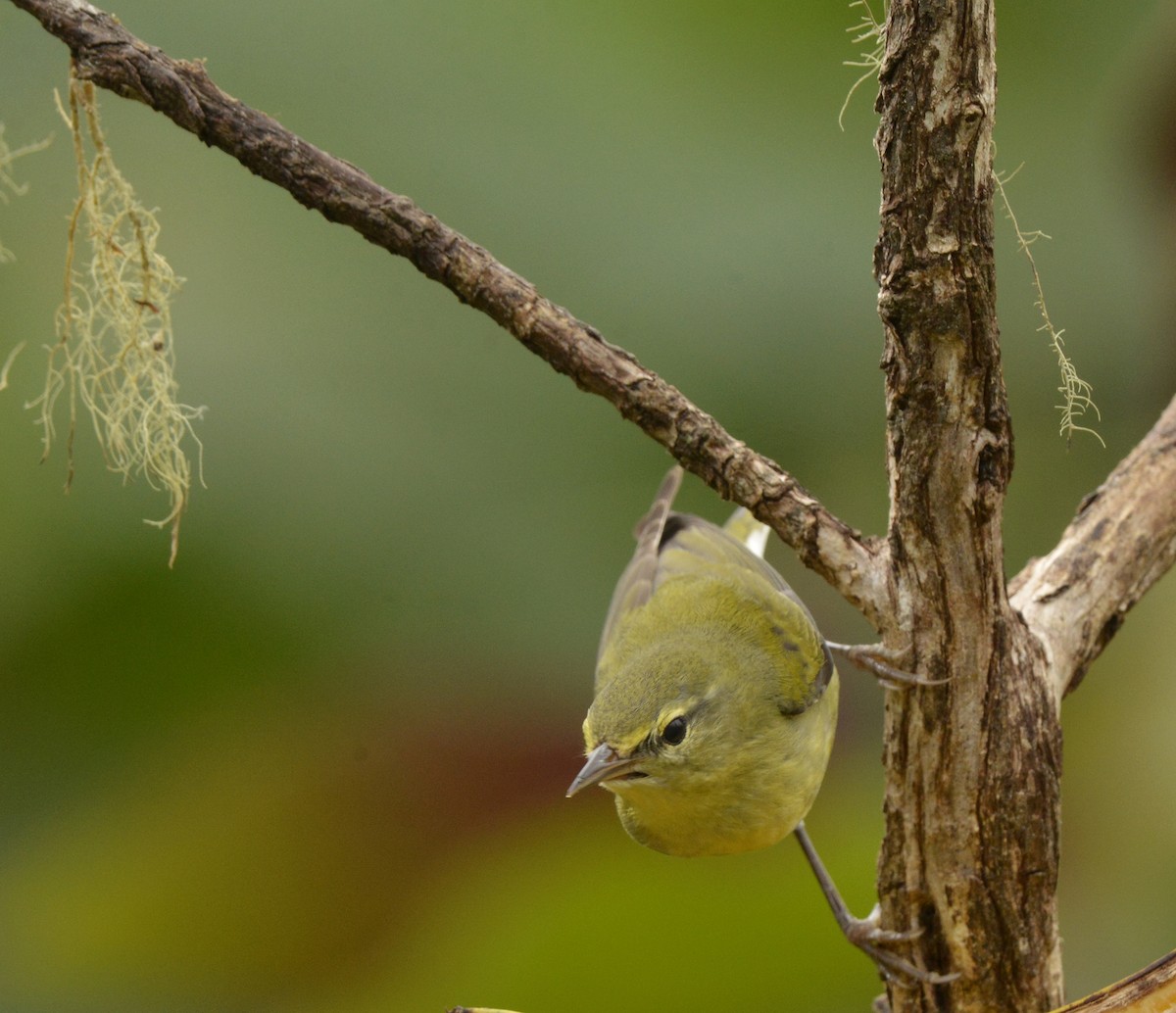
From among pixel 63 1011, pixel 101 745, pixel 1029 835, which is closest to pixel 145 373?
pixel 1029 835

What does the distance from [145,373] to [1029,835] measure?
1.44 meters

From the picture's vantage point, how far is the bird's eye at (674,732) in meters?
1.92

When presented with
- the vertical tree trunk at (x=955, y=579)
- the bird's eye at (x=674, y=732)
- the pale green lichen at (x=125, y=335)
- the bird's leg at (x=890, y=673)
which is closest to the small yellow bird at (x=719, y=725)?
the bird's eye at (x=674, y=732)

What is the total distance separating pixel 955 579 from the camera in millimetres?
1563

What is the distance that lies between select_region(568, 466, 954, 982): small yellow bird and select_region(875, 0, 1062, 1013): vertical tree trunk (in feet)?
0.43

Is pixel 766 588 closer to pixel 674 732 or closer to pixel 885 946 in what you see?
pixel 674 732

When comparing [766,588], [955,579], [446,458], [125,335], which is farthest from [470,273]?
[446,458]

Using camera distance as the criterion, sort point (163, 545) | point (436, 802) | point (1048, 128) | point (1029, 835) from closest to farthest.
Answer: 1. point (1029, 835)
2. point (163, 545)
3. point (436, 802)
4. point (1048, 128)

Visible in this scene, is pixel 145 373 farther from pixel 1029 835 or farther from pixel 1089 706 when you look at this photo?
pixel 1089 706

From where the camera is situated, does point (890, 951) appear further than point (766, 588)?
No

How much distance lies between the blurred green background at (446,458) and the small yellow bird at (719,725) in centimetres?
93

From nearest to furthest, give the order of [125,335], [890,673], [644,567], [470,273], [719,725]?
[470,273], [890,673], [125,335], [719,725], [644,567]

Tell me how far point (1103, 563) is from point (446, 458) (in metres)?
1.90

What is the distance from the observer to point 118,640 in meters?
Answer: 3.23
